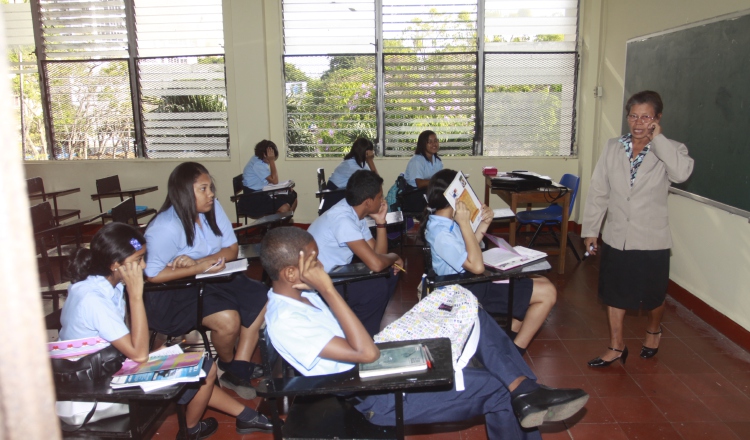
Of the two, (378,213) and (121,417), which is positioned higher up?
(378,213)

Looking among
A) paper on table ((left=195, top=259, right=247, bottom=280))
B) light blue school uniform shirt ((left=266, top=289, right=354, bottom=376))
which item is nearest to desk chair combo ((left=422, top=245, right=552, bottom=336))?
Result: light blue school uniform shirt ((left=266, top=289, right=354, bottom=376))

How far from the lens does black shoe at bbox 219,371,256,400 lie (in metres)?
2.99

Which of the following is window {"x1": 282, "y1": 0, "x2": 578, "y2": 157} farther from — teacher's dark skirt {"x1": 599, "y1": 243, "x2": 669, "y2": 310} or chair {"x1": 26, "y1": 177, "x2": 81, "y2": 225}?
teacher's dark skirt {"x1": 599, "y1": 243, "x2": 669, "y2": 310}

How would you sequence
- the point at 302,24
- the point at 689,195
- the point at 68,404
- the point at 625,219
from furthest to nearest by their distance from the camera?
the point at 302,24 < the point at 689,195 < the point at 625,219 < the point at 68,404

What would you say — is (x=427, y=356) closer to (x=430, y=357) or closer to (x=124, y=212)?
(x=430, y=357)

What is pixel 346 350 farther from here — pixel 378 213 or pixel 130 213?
pixel 130 213

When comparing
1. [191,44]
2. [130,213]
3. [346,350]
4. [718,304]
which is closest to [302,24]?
[191,44]

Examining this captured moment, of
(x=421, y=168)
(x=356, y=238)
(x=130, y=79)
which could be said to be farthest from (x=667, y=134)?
(x=130, y=79)

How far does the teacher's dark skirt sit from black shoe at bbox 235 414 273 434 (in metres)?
2.02

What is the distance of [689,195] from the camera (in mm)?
4168

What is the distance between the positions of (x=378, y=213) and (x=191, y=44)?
14.7 feet

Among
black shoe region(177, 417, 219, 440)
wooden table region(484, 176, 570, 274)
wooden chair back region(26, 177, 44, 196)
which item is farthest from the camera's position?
wooden chair back region(26, 177, 44, 196)

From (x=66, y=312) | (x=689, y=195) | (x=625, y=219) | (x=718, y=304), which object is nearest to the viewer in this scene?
(x=66, y=312)

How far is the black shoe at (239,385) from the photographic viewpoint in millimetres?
2986
